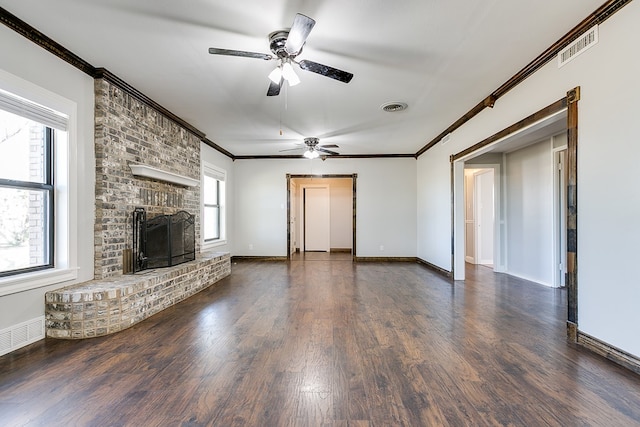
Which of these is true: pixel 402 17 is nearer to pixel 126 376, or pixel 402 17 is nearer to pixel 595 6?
pixel 595 6

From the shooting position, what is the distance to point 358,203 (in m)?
7.50

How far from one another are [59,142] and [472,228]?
778cm

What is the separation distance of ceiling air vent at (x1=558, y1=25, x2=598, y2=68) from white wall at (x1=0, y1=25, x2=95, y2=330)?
15.1ft

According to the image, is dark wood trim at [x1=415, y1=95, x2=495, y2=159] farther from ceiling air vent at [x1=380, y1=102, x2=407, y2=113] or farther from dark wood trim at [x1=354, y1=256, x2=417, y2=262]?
dark wood trim at [x1=354, y1=256, x2=417, y2=262]

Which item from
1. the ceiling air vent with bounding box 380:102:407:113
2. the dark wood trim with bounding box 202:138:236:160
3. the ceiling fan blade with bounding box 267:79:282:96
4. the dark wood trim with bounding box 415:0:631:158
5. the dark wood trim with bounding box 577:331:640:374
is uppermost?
the ceiling air vent with bounding box 380:102:407:113

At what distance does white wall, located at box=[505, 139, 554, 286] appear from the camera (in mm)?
4906

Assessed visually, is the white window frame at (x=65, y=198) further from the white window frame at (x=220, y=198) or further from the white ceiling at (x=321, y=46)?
the white window frame at (x=220, y=198)

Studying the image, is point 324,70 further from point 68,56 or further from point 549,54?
point 68,56

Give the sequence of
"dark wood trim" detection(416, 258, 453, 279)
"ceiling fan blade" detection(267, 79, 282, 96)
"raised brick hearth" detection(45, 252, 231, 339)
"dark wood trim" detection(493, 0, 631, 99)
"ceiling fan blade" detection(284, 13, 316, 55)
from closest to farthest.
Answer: "ceiling fan blade" detection(284, 13, 316, 55) < "dark wood trim" detection(493, 0, 631, 99) < "raised brick hearth" detection(45, 252, 231, 339) < "ceiling fan blade" detection(267, 79, 282, 96) < "dark wood trim" detection(416, 258, 453, 279)

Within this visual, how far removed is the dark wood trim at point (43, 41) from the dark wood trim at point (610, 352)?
5200mm

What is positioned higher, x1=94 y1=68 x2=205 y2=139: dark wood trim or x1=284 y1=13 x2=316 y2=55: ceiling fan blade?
x1=94 y1=68 x2=205 y2=139: dark wood trim

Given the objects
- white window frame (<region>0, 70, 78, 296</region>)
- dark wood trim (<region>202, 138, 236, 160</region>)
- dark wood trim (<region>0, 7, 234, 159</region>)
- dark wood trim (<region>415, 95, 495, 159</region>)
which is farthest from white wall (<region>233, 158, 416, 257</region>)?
white window frame (<region>0, 70, 78, 296</region>)

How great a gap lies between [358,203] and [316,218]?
2813mm

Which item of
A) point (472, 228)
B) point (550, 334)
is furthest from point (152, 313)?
point (472, 228)
